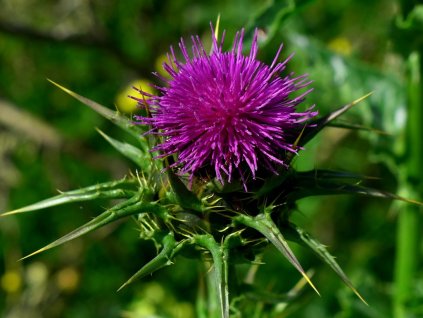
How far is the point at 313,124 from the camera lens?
1.93m

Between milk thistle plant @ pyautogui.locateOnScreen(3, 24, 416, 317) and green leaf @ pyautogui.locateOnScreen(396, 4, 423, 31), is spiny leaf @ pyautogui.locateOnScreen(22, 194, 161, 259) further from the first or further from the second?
green leaf @ pyautogui.locateOnScreen(396, 4, 423, 31)

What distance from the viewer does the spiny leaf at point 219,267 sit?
1.69 meters

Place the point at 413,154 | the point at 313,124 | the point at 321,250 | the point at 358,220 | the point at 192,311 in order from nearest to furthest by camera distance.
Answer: the point at 321,250, the point at 313,124, the point at 413,154, the point at 192,311, the point at 358,220

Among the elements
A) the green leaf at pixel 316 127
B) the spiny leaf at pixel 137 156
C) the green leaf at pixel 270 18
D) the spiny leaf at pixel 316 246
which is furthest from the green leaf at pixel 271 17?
the spiny leaf at pixel 316 246

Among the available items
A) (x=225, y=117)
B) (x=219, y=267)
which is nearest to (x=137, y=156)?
(x=225, y=117)

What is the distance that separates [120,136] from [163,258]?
276 cm

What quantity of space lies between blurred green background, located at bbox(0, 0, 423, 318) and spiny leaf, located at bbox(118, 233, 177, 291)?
1.40 metres

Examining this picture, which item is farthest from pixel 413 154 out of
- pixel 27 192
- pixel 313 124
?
pixel 27 192

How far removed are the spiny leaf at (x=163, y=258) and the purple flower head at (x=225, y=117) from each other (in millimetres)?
225

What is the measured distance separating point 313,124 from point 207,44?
2949mm

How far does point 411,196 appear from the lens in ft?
9.23

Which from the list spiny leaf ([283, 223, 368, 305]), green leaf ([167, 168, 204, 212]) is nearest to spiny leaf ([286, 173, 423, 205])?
spiny leaf ([283, 223, 368, 305])

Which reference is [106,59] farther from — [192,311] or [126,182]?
[126,182]

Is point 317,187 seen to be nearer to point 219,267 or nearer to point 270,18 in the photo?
point 219,267
